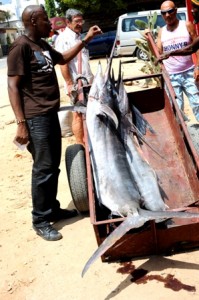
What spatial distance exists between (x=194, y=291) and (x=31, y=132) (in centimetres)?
187

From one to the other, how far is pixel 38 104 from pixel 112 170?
87 cm

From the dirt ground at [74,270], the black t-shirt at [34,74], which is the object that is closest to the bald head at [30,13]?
the black t-shirt at [34,74]

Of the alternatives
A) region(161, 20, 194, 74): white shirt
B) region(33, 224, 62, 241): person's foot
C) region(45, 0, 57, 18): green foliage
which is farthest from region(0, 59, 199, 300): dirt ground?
region(45, 0, 57, 18): green foliage

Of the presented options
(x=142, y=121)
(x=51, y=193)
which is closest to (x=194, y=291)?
(x=51, y=193)

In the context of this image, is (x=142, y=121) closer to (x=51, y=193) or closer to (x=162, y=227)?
(x=51, y=193)

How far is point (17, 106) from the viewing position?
3.45 m

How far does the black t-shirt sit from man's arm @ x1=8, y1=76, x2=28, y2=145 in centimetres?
6

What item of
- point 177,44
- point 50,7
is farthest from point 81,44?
point 50,7

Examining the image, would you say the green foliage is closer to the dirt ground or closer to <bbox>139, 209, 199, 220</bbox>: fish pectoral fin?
the dirt ground

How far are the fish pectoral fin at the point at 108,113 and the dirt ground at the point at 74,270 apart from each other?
105 centimetres

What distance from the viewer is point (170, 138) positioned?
170 inches

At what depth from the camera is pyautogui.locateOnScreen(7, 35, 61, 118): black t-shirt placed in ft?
11.1

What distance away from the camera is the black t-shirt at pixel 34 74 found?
3.37 metres

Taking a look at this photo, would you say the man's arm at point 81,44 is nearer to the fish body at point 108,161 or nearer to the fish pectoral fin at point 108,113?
the fish body at point 108,161
